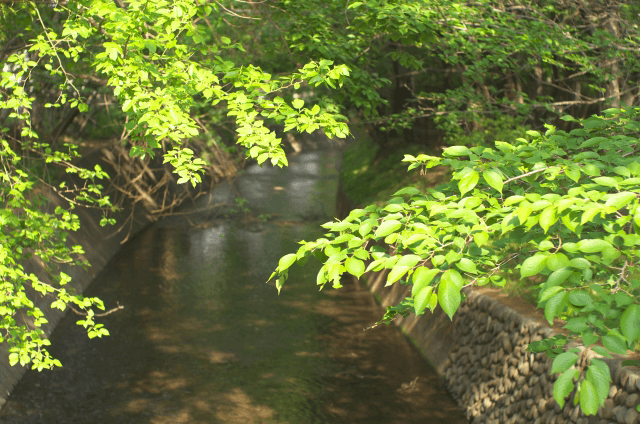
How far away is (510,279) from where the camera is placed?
37.4 ft

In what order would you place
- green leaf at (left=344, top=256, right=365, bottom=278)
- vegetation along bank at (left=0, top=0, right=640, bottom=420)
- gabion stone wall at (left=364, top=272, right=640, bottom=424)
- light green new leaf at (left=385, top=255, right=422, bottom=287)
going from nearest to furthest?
vegetation along bank at (left=0, top=0, right=640, bottom=420), light green new leaf at (left=385, top=255, right=422, bottom=287), green leaf at (left=344, top=256, right=365, bottom=278), gabion stone wall at (left=364, top=272, right=640, bottom=424)

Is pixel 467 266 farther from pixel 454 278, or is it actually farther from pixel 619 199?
pixel 619 199

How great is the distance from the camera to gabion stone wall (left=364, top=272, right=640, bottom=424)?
22.3 feet

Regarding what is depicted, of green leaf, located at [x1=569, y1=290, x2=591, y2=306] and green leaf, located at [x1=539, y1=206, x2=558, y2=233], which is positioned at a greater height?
green leaf, located at [x1=539, y1=206, x2=558, y2=233]

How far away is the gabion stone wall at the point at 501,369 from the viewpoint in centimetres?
679

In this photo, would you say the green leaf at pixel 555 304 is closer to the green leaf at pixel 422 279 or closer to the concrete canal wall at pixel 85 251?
the green leaf at pixel 422 279

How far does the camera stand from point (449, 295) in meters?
3.21

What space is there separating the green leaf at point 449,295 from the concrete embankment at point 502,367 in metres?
3.93

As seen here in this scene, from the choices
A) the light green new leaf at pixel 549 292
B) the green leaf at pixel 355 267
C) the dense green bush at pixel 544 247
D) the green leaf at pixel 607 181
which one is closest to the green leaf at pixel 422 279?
the dense green bush at pixel 544 247

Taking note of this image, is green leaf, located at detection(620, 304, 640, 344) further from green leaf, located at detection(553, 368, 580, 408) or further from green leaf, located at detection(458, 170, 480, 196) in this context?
green leaf, located at detection(458, 170, 480, 196)

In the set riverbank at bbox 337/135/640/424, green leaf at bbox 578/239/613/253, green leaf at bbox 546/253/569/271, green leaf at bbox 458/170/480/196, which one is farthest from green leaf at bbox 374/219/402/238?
riverbank at bbox 337/135/640/424

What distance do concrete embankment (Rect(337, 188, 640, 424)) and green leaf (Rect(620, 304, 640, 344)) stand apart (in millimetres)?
3862

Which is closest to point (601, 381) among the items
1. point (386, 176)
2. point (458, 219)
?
point (458, 219)

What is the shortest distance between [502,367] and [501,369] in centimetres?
4
